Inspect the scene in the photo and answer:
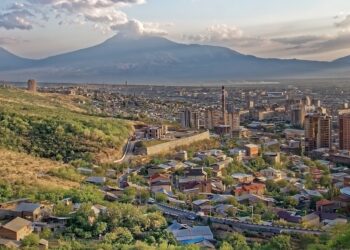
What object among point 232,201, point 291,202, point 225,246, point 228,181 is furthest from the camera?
point 228,181

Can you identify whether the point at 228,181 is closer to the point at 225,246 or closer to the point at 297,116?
the point at 225,246

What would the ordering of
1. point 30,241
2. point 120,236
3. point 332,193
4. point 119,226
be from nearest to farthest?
point 30,241 < point 120,236 < point 119,226 < point 332,193

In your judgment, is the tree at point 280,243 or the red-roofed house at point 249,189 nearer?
the tree at point 280,243

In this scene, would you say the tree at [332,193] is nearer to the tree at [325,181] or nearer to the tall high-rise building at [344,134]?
the tree at [325,181]

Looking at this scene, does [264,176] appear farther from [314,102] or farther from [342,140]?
[314,102]

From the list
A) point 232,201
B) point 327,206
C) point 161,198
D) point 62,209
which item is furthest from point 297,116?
point 62,209

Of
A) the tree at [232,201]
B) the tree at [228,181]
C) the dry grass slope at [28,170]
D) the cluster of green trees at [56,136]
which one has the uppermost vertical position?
the cluster of green trees at [56,136]

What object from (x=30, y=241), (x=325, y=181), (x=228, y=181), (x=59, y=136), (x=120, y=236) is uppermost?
(x=59, y=136)

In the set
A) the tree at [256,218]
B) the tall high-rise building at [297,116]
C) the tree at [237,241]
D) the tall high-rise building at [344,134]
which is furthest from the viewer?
the tall high-rise building at [297,116]

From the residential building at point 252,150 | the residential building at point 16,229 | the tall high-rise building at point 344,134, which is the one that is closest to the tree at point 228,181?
the residential building at point 252,150
